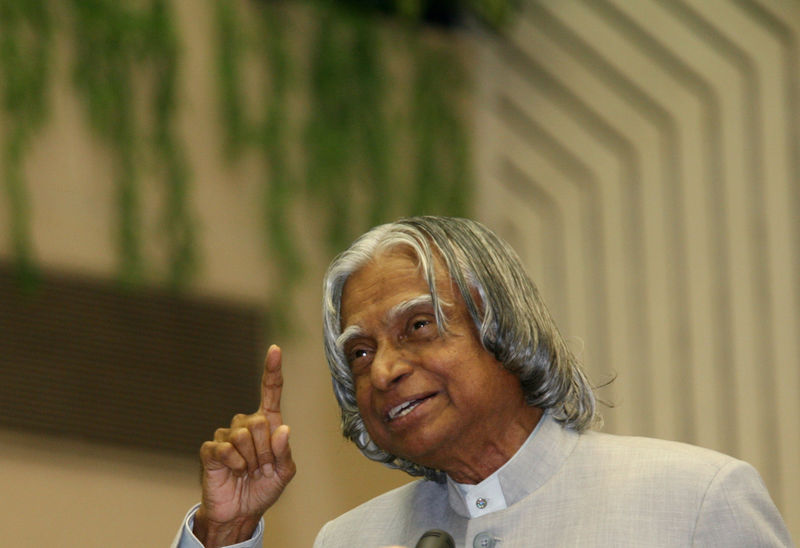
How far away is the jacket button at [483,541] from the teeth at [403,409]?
244mm

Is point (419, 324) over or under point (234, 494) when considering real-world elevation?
over

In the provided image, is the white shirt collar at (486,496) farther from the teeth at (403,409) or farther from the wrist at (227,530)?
the wrist at (227,530)

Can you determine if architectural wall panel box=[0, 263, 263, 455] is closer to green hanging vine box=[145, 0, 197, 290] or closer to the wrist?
green hanging vine box=[145, 0, 197, 290]

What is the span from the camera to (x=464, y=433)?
2318mm

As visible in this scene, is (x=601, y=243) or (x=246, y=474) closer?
(x=246, y=474)

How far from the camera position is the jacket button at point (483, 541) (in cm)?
227

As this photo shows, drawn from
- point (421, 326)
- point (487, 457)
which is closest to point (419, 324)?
point (421, 326)

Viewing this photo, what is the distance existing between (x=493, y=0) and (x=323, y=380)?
6.45 feet

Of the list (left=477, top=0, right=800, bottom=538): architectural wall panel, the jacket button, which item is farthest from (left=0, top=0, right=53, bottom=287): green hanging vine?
the jacket button

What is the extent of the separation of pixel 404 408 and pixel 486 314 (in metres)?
0.22

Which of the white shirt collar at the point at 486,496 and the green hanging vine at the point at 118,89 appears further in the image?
the green hanging vine at the point at 118,89

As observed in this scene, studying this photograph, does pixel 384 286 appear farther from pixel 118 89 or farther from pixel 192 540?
pixel 118 89

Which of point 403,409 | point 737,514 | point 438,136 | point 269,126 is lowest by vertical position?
point 737,514

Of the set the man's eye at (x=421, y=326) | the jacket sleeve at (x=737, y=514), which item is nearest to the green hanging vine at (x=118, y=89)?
the man's eye at (x=421, y=326)
